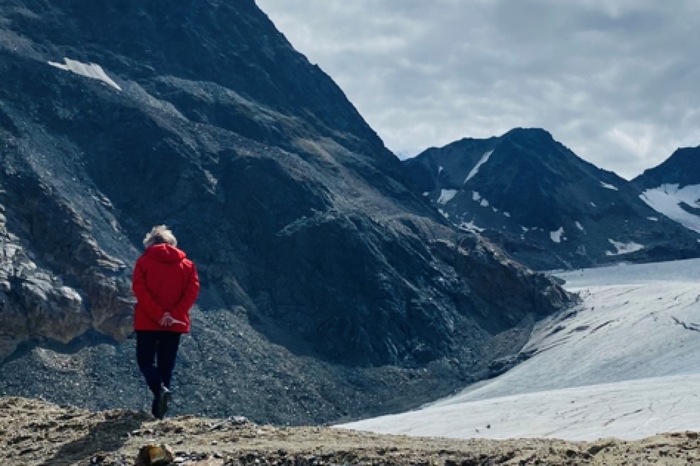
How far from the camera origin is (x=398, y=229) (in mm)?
73062

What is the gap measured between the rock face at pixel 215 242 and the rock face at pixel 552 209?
56500 mm

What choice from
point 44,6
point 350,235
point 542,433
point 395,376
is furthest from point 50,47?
point 542,433

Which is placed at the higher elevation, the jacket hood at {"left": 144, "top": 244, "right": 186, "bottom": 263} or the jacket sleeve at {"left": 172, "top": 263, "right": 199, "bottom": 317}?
the jacket hood at {"left": 144, "top": 244, "right": 186, "bottom": 263}

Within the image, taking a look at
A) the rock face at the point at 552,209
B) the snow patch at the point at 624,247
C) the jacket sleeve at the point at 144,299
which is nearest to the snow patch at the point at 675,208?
the rock face at the point at 552,209

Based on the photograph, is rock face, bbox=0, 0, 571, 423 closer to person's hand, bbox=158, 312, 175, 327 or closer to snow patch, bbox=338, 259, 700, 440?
snow patch, bbox=338, 259, 700, 440

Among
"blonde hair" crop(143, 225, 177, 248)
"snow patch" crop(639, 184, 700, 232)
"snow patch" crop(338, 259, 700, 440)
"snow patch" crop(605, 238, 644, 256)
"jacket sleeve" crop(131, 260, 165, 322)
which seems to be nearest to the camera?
"jacket sleeve" crop(131, 260, 165, 322)

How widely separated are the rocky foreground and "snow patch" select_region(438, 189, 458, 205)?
6553 inches

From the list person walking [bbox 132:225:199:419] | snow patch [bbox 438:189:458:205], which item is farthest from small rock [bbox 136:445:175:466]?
snow patch [bbox 438:189:458:205]

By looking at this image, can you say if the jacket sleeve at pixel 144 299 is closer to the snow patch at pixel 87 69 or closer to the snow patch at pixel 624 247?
the snow patch at pixel 87 69

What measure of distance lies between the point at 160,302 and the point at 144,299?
20 centimetres

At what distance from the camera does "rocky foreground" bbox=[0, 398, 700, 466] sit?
26.8ft

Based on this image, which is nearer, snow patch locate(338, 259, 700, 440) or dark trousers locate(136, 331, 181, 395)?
dark trousers locate(136, 331, 181, 395)

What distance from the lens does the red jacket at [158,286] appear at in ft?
33.1

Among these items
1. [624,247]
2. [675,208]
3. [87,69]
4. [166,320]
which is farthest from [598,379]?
[675,208]
